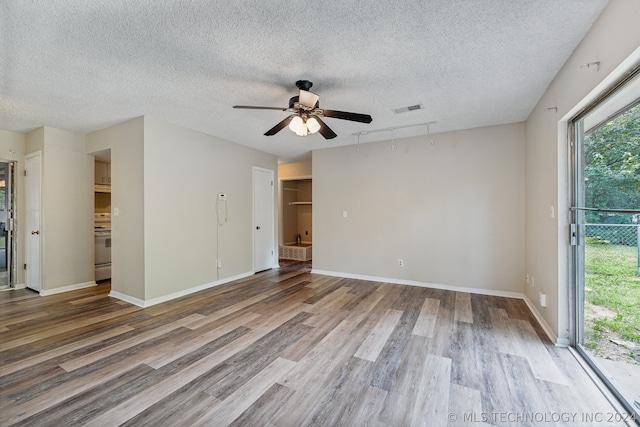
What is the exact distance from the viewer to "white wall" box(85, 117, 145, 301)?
Answer: 11.9 feet

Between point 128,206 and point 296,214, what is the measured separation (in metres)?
5.08

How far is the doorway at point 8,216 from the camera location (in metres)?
4.46

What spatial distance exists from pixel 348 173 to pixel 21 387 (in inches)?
182

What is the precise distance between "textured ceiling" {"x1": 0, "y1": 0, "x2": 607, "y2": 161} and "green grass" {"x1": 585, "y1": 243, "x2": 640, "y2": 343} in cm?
160

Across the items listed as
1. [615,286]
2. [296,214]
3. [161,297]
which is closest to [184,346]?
[161,297]

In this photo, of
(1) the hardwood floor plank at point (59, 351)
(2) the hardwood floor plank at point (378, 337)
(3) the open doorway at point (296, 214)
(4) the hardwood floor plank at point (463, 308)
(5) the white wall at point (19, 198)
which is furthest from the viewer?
(3) the open doorway at point (296, 214)

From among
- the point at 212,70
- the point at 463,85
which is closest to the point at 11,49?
the point at 212,70

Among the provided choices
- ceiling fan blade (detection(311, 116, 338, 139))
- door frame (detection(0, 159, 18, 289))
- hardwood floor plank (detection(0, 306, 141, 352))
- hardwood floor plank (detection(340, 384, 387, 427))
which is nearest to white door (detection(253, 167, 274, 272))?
hardwood floor plank (detection(0, 306, 141, 352))

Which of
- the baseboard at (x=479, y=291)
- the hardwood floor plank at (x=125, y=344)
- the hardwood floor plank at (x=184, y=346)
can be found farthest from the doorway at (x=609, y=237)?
the hardwood floor plank at (x=125, y=344)

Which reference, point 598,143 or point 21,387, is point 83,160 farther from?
point 598,143

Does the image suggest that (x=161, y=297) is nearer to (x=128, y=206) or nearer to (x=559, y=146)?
→ (x=128, y=206)

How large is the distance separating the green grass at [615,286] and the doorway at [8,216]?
24.7 feet

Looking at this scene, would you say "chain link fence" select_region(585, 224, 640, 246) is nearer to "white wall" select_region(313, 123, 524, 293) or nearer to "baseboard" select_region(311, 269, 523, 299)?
"white wall" select_region(313, 123, 524, 293)

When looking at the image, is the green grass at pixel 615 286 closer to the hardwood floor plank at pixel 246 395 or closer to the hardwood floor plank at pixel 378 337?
the hardwood floor plank at pixel 378 337
